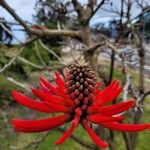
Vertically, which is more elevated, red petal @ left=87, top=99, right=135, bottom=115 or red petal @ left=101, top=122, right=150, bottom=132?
red petal @ left=87, top=99, right=135, bottom=115

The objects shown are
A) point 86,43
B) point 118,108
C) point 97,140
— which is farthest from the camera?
point 86,43

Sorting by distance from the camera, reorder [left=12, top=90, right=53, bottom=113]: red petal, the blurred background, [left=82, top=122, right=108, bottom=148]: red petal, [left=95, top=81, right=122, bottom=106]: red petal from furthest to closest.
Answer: the blurred background
[left=95, top=81, right=122, bottom=106]: red petal
[left=12, top=90, right=53, bottom=113]: red petal
[left=82, top=122, right=108, bottom=148]: red petal

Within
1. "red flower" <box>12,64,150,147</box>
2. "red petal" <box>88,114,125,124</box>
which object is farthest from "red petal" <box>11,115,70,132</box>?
"red petal" <box>88,114,125,124</box>

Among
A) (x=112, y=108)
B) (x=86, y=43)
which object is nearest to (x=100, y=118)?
(x=112, y=108)

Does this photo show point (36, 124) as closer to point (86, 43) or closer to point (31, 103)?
point (31, 103)

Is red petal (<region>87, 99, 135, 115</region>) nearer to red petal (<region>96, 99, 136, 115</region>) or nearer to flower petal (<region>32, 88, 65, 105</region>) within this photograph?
red petal (<region>96, 99, 136, 115</region>)

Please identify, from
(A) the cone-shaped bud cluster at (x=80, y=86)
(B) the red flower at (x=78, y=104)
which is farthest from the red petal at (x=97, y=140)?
(A) the cone-shaped bud cluster at (x=80, y=86)

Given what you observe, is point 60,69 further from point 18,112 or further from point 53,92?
point 18,112
